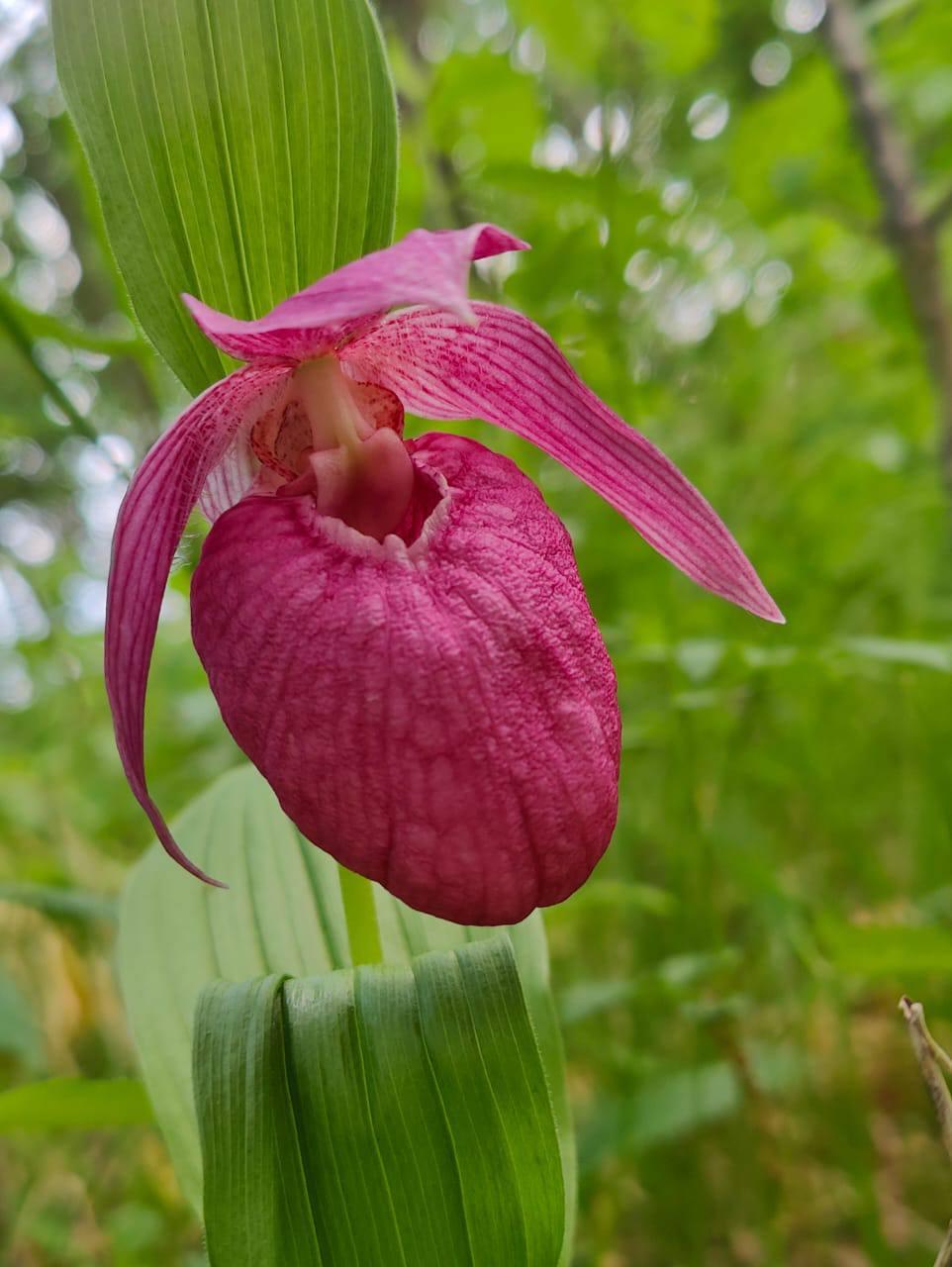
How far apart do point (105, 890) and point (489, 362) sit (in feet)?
4.83

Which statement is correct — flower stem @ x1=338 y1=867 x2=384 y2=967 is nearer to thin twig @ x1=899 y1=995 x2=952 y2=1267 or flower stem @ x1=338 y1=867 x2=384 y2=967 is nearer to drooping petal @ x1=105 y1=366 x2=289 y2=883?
drooping petal @ x1=105 y1=366 x2=289 y2=883

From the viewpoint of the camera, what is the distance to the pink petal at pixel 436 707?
0.54m

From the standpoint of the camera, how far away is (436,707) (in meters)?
0.54

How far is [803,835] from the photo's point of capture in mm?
2217

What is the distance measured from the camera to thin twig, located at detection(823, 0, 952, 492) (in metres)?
1.42

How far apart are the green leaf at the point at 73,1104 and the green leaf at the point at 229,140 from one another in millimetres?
557

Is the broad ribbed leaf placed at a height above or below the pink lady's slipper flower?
below

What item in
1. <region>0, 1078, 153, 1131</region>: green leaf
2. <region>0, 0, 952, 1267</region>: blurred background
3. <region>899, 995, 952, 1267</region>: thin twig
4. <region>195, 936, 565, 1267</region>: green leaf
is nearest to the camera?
<region>899, 995, 952, 1267</region>: thin twig

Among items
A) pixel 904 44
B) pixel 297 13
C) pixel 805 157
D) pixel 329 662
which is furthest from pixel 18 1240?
pixel 904 44

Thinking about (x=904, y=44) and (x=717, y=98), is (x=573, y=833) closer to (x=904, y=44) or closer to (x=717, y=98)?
(x=904, y=44)

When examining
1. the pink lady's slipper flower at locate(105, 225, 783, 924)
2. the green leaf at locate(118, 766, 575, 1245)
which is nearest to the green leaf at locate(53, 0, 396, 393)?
the pink lady's slipper flower at locate(105, 225, 783, 924)

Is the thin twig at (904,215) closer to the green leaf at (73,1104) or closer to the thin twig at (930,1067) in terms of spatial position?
the thin twig at (930,1067)

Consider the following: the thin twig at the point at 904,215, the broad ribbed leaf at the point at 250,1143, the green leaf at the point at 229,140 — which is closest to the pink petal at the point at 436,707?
the broad ribbed leaf at the point at 250,1143

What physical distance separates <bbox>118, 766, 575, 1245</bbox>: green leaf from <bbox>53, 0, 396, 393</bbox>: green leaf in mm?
438
